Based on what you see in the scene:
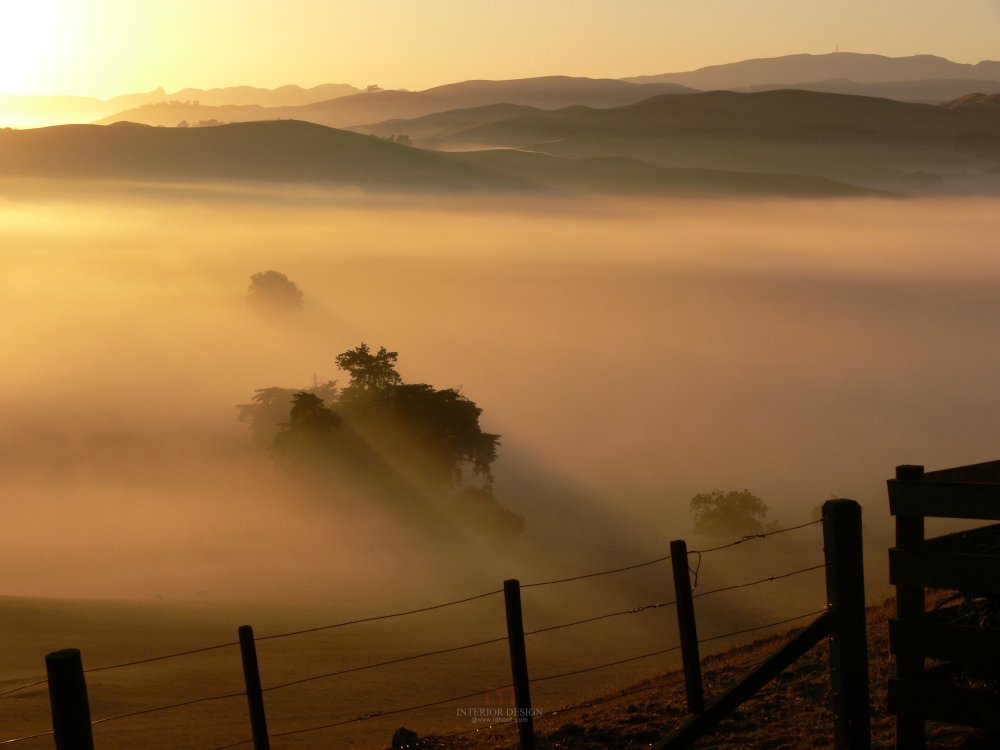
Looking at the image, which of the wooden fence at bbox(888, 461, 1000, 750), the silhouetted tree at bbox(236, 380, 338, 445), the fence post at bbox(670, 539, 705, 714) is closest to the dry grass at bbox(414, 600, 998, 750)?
the wooden fence at bbox(888, 461, 1000, 750)

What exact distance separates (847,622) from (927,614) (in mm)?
693

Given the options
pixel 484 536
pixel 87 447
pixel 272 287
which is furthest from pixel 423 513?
A: pixel 272 287

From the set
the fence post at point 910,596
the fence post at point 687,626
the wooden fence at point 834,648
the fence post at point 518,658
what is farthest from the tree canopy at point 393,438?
the fence post at point 910,596

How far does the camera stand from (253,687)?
27.9 feet

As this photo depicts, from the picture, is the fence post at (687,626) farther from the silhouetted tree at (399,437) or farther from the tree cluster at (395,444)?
the silhouetted tree at (399,437)

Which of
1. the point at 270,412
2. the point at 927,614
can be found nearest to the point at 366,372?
the point at 270,412

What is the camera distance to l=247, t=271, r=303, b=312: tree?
565 ft

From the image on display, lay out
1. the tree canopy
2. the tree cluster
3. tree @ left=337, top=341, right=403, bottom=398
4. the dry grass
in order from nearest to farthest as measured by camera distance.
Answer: the dry grass, the tree cluster, the tree canopy, tree @ left=337, top=341, right=403, bottom=398

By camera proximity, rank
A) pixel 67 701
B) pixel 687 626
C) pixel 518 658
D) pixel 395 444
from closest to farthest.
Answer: pixel 67 701 → pixel 687 626 → pixel 518 658 → pixel 395 444

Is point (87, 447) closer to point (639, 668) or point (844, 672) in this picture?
point (639, 668)

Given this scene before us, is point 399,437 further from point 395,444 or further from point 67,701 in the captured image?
point 67,701

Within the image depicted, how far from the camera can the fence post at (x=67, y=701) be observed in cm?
625

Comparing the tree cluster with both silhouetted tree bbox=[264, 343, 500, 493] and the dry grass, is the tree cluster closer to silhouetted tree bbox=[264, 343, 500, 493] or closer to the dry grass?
silhouetted tree bbox=[264, 343, 500, 493]

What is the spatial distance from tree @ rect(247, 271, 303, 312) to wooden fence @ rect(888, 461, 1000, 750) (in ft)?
552
